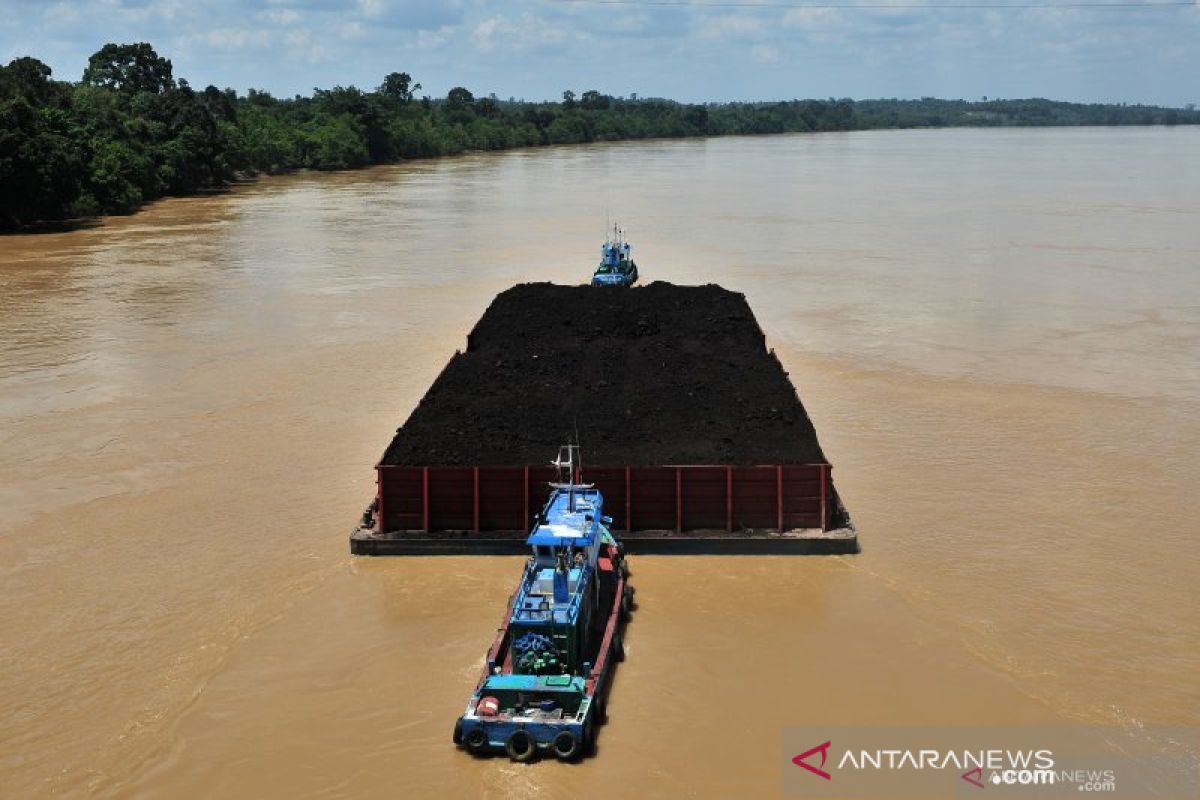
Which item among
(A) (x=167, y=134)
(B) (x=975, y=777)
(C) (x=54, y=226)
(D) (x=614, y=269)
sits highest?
(A) (x=167, y=134)

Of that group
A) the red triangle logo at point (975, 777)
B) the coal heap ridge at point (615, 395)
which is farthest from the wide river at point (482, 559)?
the coal heap ridge at point (615, 395)

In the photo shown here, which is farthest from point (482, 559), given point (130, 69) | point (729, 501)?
point (130, 69)

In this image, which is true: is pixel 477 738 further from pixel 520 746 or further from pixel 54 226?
pixel 54 226

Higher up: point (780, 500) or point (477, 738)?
point (780, 500)

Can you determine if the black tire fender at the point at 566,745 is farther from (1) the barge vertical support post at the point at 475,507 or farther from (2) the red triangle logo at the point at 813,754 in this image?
(1) the barge vertical support post at the point at 475,507

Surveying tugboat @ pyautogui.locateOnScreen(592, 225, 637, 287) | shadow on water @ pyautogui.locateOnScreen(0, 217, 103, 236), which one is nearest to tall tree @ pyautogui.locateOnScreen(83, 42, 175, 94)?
shadow on water @ pyautogui.locateOnScreen(0, 217, 103, 236)

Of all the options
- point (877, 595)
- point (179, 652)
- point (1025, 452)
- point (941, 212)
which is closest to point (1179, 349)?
point (1025, 452)
